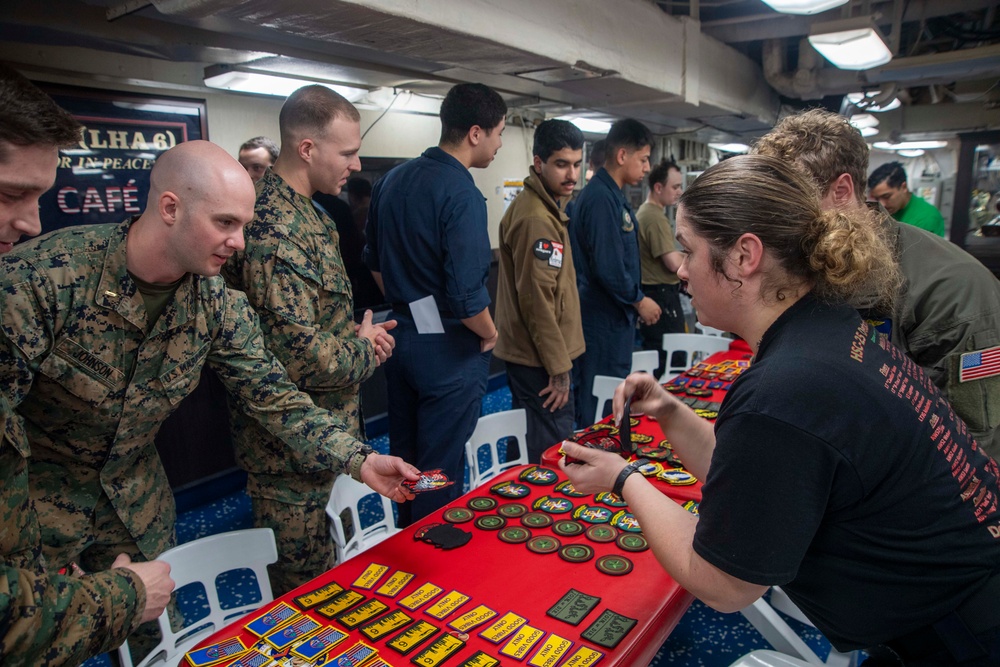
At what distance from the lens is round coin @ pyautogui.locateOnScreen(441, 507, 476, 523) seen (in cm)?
179

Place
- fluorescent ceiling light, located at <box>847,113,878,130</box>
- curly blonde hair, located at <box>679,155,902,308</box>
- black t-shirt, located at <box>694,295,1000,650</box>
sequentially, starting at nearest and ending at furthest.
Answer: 1. black t-shirt, located at <box>694,295,1000,650</box>
2. curly blonde hair, located at <box>679,155,902,308</box>
3. fluorescent ceiling light, located at <box>847,113,878,130</box>

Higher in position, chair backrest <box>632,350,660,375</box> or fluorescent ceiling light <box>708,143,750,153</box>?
fluorescent ceiling light <box>708,143,750,153</box>

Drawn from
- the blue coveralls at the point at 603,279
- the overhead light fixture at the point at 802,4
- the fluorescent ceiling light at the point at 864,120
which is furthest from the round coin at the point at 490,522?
the fluorescent ceiling light at the point at 864,120

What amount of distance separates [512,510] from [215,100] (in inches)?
111

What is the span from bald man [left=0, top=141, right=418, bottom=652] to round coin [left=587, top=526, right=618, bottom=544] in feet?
1.61

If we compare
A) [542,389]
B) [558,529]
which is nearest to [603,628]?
[558,529]

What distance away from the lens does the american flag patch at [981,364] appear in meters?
1.70

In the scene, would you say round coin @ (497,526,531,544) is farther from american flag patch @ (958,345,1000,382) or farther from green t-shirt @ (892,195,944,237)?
green t-shirt @ (892,195,944,237)

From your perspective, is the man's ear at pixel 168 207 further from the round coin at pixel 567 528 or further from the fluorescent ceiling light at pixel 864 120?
the fluorescent ceiling light at pixel 864 120

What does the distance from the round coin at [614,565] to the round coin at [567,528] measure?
135 mm

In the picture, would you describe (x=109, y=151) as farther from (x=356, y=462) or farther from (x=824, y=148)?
(x=824, y=148)

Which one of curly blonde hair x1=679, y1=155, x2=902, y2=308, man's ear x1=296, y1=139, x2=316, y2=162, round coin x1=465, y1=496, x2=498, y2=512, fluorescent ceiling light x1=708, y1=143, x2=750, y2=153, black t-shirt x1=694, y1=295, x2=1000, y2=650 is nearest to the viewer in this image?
black t-shirt x1=694, y1=295, x2=1000, y2=650

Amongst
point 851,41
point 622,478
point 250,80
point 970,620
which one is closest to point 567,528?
point 622,478

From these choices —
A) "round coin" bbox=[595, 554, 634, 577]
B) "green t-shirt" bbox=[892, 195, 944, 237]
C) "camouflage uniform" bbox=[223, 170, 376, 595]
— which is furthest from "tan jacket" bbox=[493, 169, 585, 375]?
"green t-shirt" bbox=[892, 195, 944, 237]
